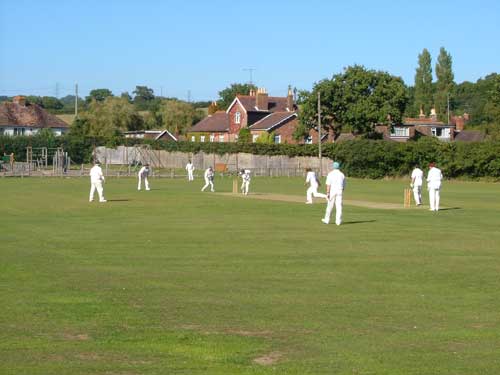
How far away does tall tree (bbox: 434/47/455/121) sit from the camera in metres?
149

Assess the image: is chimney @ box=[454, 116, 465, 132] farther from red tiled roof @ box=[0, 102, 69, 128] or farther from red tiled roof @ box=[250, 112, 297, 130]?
red tiled roof @ box=[0, 102, 69, 128]

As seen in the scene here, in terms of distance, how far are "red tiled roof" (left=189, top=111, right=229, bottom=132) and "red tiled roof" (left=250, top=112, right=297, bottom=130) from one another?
7280 mm

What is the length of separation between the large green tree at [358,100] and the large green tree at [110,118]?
1013 inches

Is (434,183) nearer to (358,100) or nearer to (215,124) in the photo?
(358,100)

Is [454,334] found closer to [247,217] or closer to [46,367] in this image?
[46,367]

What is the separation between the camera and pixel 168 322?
11.9 meters

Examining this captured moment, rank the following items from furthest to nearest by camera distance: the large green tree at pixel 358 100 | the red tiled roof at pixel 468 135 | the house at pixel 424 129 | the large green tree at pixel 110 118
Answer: the red tiled roof at pixel 468 135 → the large green tree at pixel 110 118 → the house at pixel 424 129 → the large green tree at pixel 358 100

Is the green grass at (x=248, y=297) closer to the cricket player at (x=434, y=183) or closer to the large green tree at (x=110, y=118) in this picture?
the cricket player at (x=434, y=183)

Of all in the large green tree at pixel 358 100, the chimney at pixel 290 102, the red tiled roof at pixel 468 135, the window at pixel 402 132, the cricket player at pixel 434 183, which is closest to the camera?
the cricket player at pixel 434 183

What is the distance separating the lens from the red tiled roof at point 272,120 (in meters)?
102

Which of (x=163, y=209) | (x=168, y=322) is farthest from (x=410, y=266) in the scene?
(x=163, y=209)

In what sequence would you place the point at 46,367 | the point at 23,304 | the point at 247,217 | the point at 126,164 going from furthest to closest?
1. the point at 126,164
2. the point at 247,217
3. the point at 23,304
4. the point at 46,367

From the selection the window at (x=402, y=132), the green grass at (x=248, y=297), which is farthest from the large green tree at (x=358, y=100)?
the green grass at (x=248, y=297)

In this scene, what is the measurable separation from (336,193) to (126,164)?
66.7 metres
